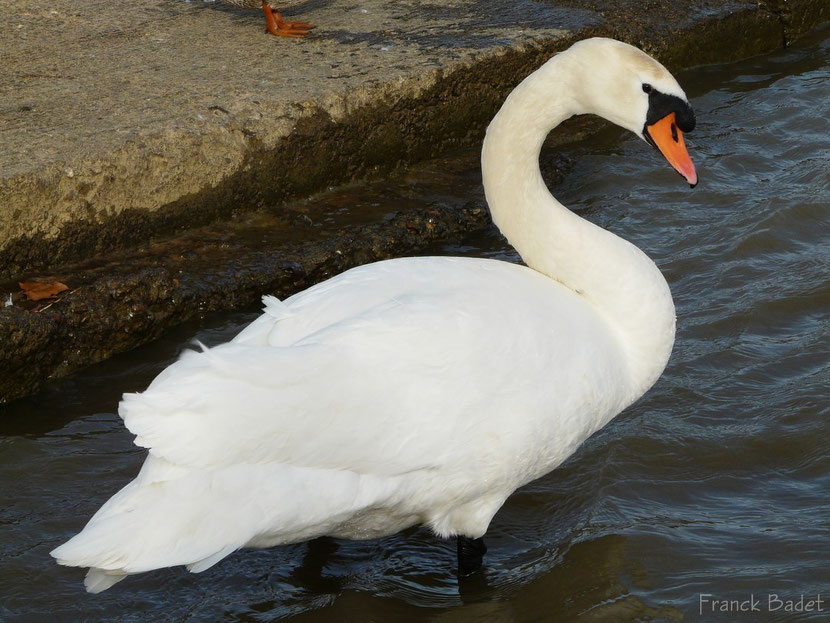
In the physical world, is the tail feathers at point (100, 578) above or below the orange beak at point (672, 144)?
below

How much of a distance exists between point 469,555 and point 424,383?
29.7 inches

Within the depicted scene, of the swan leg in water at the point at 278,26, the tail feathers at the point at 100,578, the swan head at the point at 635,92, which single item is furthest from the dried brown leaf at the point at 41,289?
the swan leg in water at the point at 278,26

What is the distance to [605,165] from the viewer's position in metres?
6.46

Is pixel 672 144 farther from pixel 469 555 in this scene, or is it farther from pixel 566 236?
pixel 469 555

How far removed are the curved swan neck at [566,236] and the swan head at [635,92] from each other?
3cm

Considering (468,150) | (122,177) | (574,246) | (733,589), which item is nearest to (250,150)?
(122,177)

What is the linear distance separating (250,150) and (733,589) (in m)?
2.95

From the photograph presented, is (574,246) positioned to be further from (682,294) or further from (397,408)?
(682,294)

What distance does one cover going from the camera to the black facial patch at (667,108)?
374 centimetres

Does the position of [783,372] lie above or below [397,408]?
below

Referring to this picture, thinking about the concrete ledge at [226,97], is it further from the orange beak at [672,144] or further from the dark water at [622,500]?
the orange beak at [672,144]

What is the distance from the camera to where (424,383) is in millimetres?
3172

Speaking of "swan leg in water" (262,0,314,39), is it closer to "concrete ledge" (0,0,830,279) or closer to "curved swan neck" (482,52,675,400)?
"concrete ledge" (0,0,830,279)

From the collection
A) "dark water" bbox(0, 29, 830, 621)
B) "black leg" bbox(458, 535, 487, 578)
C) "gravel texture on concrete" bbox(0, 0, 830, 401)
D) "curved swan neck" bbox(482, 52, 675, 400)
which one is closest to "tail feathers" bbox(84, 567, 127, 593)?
"dark water" bbox(0, 29, 830, 621)
